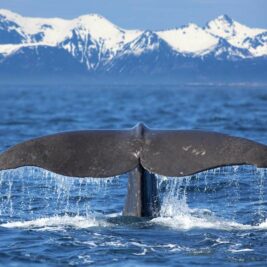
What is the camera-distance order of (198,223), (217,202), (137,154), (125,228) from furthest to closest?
(217,202), (198,223), (125,228), (137,154)

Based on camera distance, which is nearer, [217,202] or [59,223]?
[59,223]

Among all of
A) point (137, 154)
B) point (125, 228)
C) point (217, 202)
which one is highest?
point (137, 154)

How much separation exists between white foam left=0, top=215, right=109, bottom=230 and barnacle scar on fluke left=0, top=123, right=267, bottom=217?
706mm

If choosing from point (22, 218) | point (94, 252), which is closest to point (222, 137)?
point (94, 252)

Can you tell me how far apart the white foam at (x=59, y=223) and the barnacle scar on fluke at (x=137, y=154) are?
71 cm

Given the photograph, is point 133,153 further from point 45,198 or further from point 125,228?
point 45,198

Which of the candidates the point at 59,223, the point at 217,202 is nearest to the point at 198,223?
the point at 59,223

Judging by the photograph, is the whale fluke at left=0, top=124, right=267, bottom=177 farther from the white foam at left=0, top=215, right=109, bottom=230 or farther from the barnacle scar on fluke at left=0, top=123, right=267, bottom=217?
the white foam at left=0, top=215, right=109, bottom=230

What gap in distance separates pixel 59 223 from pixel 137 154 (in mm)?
1570

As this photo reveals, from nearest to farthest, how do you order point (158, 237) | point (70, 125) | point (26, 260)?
point (26, 260), point (158, 237), point (70, 125)

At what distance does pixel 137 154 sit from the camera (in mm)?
8234

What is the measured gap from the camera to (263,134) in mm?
25000

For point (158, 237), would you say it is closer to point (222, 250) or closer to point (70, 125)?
point (222, 250)

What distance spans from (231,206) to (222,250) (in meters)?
3.35
